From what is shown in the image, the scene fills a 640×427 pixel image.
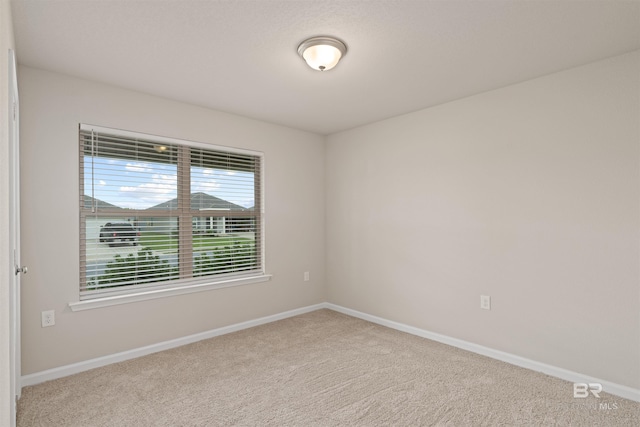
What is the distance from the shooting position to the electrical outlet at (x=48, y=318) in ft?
8.75

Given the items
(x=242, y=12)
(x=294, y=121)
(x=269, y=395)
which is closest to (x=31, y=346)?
(x=269, y=395)

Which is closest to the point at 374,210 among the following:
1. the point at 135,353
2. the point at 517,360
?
the point at 517,360

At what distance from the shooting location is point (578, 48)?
2.36m

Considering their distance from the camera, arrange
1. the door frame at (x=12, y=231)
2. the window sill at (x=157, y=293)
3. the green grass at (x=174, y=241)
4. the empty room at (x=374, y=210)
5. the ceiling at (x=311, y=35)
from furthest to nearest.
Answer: the green grass at (x=174, y=241)
the window sill at (x=157, y=293)
the empty room at (x=374, y=210)
the ceiling at (x=311, y=35)
the door frame at (x=12, y=231)

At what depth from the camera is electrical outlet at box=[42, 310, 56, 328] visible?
2.67m

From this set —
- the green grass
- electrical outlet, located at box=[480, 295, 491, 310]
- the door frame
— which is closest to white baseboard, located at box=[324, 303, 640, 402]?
electrical outlet, located at box=[480, 295, 491, 310]

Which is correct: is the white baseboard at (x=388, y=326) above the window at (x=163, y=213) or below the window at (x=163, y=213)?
below

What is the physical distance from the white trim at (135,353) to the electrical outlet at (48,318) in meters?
0.35

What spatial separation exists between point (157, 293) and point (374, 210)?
248cm

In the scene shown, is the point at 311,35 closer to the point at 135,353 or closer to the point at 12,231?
the point at 12,231

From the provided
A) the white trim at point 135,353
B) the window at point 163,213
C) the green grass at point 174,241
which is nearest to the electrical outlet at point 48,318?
the window at point 163,213

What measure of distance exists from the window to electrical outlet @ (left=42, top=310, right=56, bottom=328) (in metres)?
0.24

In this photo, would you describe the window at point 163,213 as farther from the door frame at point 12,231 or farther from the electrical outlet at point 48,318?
the door frame at point 12,231

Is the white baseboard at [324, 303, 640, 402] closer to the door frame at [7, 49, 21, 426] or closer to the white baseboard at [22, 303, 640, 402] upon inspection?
the white baseboard at [22, 303, 640, 402]
